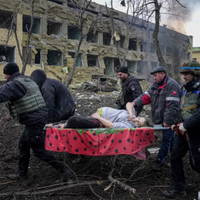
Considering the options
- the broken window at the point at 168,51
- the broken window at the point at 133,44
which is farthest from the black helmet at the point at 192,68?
the broken window at the point at 168,51

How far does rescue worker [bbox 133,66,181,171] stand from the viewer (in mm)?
3646

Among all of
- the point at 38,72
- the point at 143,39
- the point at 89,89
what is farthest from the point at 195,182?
the point at 143,39

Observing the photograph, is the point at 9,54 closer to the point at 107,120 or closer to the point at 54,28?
the point at 54,28

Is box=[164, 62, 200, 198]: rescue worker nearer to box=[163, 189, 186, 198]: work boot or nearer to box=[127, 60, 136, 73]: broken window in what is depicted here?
box=[163, 189, 186, 198]: work boot

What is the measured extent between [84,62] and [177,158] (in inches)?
786

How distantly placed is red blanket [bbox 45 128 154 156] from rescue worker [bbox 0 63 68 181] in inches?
9.2

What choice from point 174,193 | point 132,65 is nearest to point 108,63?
point 132,65

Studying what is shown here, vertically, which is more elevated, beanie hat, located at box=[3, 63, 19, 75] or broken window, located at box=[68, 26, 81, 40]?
broken window, located at box=[68, 26, 81, 40]

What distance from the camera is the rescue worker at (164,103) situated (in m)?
3.65

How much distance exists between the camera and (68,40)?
69.2ft

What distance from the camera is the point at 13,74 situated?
335 centimetres

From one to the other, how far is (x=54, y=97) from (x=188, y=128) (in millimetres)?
2235

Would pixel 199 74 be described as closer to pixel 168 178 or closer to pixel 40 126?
pixel 168 178

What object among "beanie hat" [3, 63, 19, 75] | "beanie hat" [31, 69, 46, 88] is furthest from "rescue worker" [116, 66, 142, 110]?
"beanie hat" [3, 63, 19, 75]
